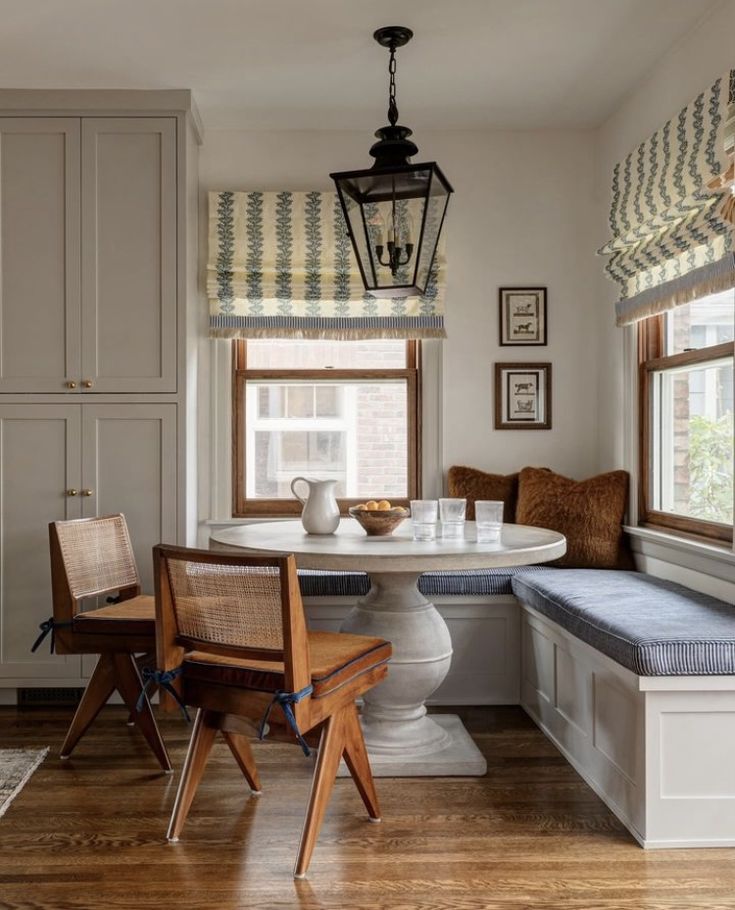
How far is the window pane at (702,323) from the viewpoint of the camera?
315cm

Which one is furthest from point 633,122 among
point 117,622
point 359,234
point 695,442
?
point 117,622

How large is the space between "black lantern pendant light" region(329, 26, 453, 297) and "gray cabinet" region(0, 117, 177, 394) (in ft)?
4.26

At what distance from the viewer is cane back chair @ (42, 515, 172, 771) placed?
9.80 ft

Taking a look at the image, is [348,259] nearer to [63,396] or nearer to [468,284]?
[468,284]

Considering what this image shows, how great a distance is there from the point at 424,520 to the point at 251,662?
2.60 ft

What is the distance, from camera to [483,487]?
411 cm

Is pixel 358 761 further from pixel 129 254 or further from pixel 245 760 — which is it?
pixel 129 254

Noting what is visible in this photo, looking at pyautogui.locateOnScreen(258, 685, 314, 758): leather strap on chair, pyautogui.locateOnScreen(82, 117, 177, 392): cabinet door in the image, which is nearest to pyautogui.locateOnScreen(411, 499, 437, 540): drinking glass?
pyautogui.locateOnScreen(258, 685, 314, 758): leather strap on chair

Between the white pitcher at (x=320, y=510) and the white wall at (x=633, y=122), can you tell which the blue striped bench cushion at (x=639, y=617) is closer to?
the white wall at (x=633, y=122)

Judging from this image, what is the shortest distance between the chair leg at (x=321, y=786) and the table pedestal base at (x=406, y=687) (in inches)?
23.6

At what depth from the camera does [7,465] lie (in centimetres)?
369

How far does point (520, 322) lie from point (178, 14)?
2027mm

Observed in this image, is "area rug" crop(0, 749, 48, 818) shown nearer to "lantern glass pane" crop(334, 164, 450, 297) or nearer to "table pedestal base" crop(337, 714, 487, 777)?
"table pedestal base" crop(337, 714, 487, 777)

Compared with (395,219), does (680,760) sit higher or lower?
lower
